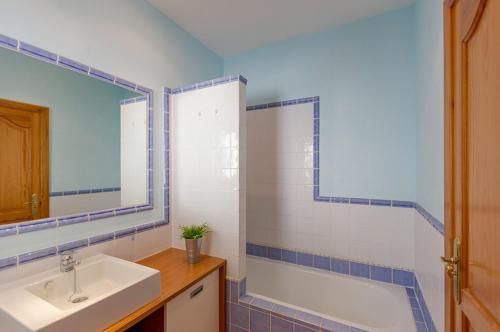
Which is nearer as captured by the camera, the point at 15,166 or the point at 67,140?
the point at 15,166

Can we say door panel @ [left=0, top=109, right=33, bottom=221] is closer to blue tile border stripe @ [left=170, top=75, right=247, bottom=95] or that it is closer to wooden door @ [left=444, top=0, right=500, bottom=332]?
blue tile border stripe @ [left=170, top=75, right=247, bottom=95]

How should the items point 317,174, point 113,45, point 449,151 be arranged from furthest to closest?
point 317,174, point 113,45, point 449,151

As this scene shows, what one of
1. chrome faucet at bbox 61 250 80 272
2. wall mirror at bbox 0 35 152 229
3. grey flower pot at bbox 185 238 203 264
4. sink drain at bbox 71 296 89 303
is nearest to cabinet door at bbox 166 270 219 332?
grey flower pot at bbox 185 238 203 264

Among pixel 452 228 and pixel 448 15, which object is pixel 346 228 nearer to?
pixel 452 228

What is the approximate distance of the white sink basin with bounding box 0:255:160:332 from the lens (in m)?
0.82

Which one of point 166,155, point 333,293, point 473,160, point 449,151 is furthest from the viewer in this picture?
point 333,293

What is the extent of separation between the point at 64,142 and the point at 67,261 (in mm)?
652

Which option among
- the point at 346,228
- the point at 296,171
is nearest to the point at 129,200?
the point at 296,171

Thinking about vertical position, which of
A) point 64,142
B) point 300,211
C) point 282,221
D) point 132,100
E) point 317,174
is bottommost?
point 282,221

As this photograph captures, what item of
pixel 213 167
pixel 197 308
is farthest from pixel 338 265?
pixel 213 167

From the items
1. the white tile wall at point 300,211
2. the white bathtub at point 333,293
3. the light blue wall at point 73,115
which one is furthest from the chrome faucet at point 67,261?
the white tile wall at point 300,211

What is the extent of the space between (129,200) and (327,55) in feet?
6.69

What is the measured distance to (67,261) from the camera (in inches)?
45.5

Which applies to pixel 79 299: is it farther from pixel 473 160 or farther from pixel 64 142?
pixel 473 160
